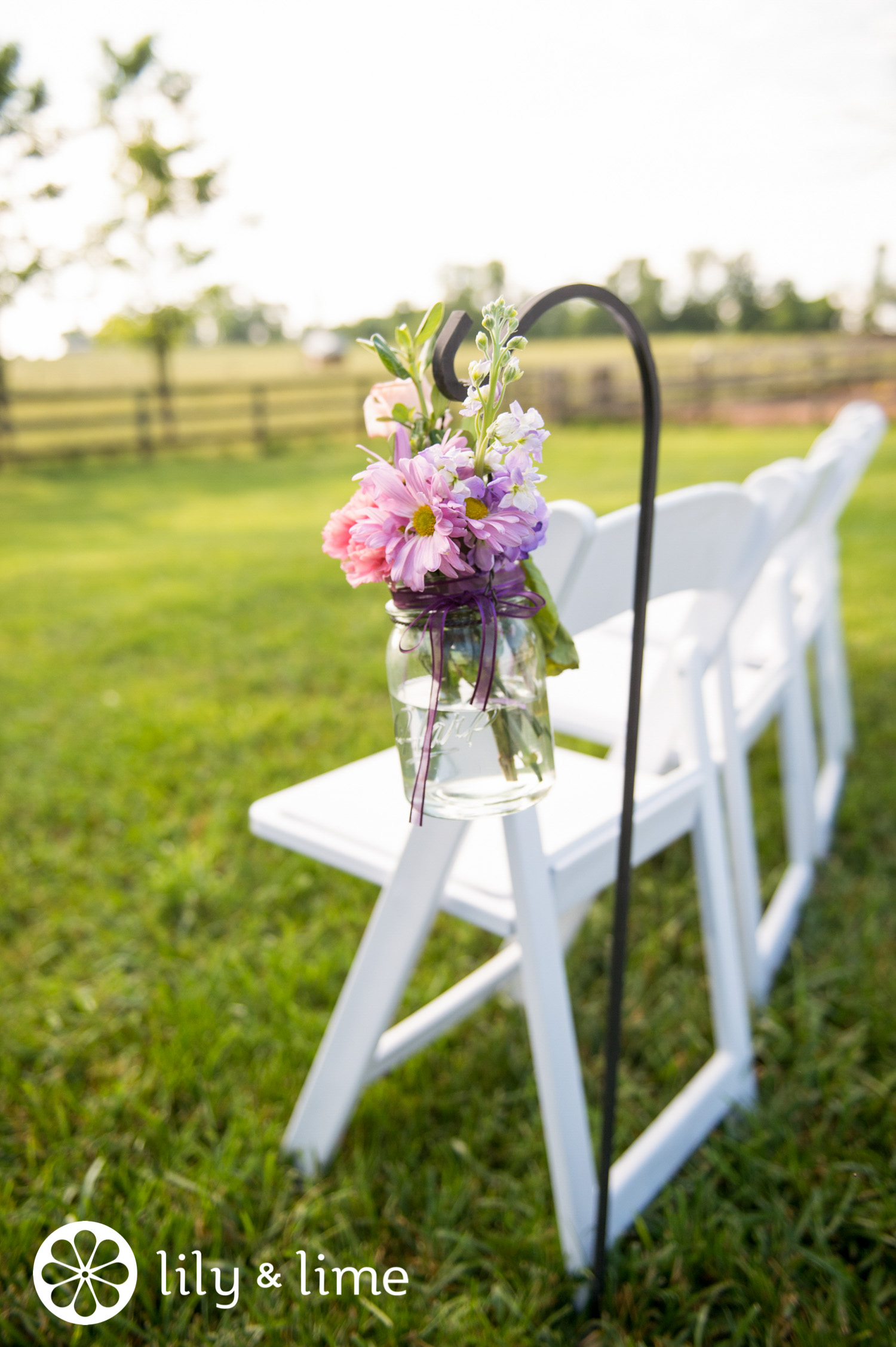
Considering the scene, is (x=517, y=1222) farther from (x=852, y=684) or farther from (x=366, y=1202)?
(x=852, y=684)

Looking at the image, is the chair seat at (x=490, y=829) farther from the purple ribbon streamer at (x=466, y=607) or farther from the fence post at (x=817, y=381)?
the fence post at (x=817, y=381)

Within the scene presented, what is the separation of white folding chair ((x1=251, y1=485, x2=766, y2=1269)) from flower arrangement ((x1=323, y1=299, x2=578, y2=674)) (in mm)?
191

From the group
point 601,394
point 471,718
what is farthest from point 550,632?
point 601,394

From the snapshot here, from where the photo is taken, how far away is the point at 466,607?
29.5 inches

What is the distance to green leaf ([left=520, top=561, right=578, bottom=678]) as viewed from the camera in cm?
80

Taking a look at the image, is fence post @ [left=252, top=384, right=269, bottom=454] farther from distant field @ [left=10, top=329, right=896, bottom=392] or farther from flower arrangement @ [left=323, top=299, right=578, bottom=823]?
flower arrangement @ [left=323, top=299, right=578, bottom=823]

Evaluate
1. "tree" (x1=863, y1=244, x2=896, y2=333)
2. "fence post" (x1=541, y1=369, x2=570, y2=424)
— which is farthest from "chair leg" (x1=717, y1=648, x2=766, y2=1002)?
"tree" (x1=863, y1=244, x2=896, y2=333)

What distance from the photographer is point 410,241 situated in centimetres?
138

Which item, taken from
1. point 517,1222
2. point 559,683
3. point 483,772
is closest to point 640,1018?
point 517,1222

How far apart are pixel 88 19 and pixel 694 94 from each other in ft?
32.2

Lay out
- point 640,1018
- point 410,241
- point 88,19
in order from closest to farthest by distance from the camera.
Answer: point 410,241
point 640,1018
point 88,19

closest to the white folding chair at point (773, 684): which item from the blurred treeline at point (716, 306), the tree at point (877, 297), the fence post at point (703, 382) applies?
the fence post at point (703, 382)

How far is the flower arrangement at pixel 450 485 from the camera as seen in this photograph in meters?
0.68

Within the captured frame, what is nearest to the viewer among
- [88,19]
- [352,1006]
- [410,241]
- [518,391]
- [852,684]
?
[352,1006]
